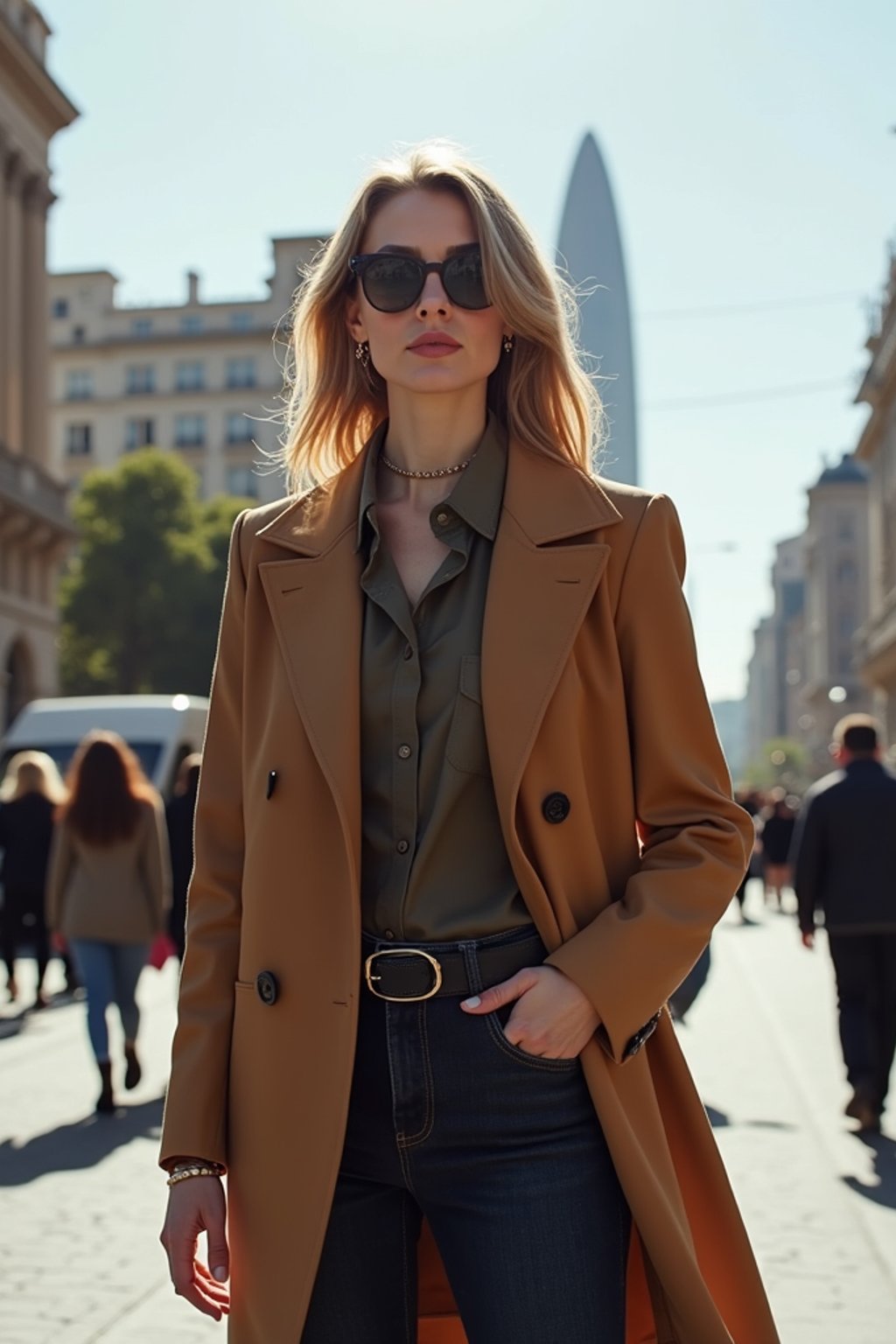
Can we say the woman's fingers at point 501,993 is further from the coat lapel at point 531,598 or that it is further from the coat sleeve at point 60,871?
the coat sleeve at point 60,871

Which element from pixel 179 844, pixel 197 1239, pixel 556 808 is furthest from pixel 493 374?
pixel 179 844

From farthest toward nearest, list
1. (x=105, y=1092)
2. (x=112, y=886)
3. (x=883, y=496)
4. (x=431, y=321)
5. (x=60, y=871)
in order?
(x=883, y=496), (x=60, y=871), (x=112, y=886), (x=105, y=1092), (x=431, y=321)

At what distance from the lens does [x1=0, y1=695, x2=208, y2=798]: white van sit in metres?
21.4

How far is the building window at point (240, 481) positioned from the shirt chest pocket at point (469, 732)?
264ft

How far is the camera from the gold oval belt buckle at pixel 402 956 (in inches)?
89.6

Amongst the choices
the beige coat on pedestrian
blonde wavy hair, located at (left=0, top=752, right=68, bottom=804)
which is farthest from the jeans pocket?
blonde wavy hair, located at (left=0, top=752, right=68, bottom=804)

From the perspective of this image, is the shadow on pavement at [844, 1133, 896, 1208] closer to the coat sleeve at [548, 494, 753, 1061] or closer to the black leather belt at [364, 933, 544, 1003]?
the coat sleeve at [548, 494, 753, 1061]

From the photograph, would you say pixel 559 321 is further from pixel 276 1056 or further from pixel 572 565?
pixel 276 1056

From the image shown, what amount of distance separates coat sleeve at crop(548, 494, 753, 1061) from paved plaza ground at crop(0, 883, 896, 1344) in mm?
522

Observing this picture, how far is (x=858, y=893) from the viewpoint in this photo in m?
9.16

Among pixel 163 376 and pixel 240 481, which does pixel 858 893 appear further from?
pixel 163 376

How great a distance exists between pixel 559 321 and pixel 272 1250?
4.43 feet

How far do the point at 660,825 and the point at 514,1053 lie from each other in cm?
37

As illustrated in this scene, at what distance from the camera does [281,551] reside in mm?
2650
